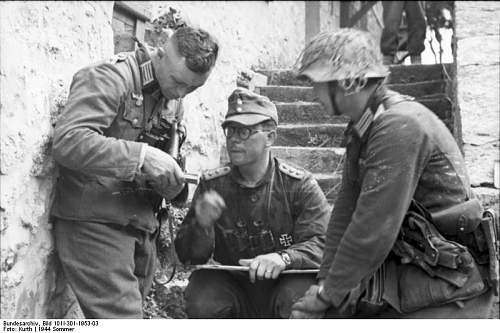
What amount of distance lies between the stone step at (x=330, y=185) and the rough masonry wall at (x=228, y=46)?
2.46ft

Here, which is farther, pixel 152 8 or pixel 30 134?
pixel 152 8

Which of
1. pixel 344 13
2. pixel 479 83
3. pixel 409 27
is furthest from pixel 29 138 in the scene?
pixel 344 13

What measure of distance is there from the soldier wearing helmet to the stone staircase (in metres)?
1.86

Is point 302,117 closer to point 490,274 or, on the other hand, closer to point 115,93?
point 115,93

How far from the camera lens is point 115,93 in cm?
245

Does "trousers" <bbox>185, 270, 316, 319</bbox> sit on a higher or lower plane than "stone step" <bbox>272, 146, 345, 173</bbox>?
lower

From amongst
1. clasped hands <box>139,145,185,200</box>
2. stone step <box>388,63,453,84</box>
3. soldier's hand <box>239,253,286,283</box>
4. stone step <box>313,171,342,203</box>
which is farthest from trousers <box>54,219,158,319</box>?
stone step <box>388,63,453,84</box>

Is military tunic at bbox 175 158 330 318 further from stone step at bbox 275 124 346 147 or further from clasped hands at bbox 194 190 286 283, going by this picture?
stone step at bbox 275 124 346 147

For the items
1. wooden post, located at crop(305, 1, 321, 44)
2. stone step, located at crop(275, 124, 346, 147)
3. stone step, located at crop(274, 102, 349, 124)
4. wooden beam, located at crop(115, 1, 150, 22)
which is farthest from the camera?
wooden post, located at crop(305, 1, 321, 44)

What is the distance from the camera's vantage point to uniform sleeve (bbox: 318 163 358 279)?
2.27 m

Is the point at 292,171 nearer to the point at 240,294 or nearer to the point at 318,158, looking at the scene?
the point at 240,294

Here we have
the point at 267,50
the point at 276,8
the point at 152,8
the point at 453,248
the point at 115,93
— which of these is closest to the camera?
the point at 453,248

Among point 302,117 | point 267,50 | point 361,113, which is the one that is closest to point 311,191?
point 361,113

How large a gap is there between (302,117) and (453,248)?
2885 millimetres
